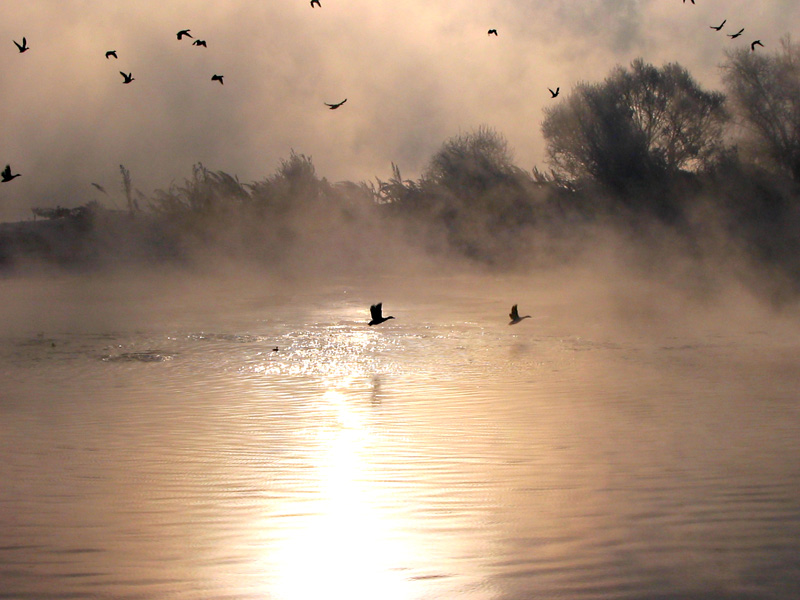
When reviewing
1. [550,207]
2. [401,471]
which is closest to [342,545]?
[401,471]

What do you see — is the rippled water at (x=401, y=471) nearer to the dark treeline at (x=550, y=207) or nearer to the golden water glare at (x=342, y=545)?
the golden water glare at (x=342, y=545)

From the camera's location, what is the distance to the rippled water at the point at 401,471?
17.0ft

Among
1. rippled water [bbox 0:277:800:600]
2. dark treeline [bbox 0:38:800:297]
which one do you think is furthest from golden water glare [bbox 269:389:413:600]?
dark treeline [bbox 0:38:800:297]

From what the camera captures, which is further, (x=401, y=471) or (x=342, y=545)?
(x=401, y=471)

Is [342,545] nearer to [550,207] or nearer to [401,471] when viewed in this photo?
[401,471]

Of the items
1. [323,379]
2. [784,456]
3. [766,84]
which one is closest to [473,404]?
[323,379]

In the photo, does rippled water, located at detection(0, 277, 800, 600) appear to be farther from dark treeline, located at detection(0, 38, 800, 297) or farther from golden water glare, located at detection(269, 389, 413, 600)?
dark treeline, located at detection(0, 38, 800, 297)

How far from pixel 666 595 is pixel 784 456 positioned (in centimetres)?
309

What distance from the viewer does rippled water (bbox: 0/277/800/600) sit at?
518 cm

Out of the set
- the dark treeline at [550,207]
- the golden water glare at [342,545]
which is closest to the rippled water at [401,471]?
the golden water glare at [342,545]

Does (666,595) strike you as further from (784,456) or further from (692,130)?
(692,130)

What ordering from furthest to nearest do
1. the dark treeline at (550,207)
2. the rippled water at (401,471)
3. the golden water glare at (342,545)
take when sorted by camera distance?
the dark treeline at (550,207) → the rippled water at (401,471) → the golden water glare at (342,545)

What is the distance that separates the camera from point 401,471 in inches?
280

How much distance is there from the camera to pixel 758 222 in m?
34.2
